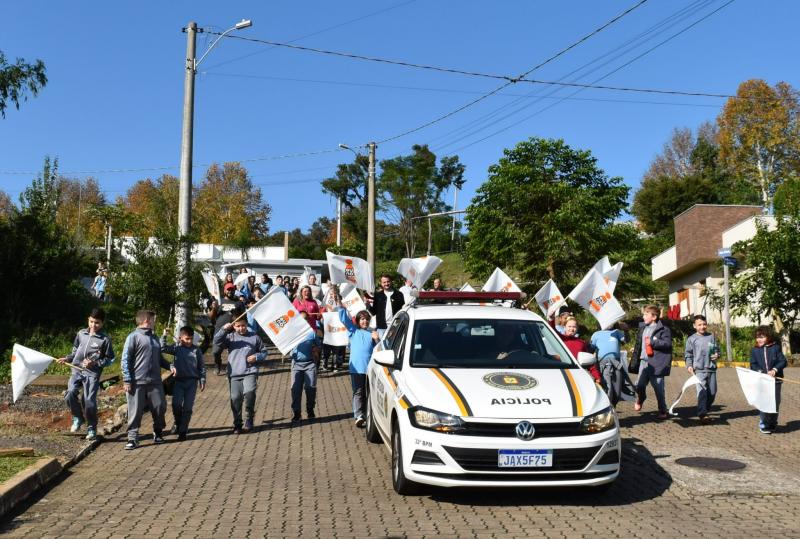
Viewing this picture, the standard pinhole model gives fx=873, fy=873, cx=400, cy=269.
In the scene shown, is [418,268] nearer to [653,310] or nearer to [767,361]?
[653,310]

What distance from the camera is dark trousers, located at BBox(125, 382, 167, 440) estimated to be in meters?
10.3

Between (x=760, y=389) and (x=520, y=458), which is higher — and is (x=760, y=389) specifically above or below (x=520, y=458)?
above

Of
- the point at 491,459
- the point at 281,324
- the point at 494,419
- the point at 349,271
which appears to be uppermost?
the point at 349,271

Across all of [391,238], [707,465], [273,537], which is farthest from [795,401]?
[391,238]

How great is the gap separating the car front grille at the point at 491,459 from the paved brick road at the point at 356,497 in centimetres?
38

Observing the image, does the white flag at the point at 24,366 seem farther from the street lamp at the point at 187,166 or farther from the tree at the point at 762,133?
the tree at the point at 762,133

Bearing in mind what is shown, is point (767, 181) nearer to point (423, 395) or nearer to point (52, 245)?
point (52, 245)

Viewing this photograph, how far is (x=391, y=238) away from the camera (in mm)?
78375

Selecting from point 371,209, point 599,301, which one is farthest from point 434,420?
point 371,209

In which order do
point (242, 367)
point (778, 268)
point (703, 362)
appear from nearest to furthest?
point (242, 367) → point (703, 362) → point (778, 268)

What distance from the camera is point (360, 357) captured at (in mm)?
11672

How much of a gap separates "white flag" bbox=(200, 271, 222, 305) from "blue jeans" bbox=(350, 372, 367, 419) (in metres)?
7.89

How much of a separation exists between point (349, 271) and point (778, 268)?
36.6 feet

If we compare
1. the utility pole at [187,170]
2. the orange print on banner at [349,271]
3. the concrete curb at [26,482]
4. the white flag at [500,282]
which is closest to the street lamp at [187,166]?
the utility pole at [187,170]
